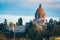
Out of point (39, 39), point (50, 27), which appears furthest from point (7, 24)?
point (39, 39)

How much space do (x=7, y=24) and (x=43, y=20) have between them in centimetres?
1311

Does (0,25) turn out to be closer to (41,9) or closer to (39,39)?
(41,9)

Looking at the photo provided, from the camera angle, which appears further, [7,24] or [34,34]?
[7,24]

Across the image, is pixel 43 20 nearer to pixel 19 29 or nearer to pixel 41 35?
pixel 19 29

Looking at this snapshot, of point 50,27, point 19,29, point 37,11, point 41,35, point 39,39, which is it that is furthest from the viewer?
point 37,11

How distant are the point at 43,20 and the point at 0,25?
1046 cm

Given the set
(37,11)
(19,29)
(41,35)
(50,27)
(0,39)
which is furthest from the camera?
(37,11)

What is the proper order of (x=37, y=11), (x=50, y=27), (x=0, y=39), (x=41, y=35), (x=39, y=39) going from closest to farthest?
(x=0, y=39) < (x=39, y=39) < (x=41, y=35) < (x=50, y=27) < (x=37, y=11)

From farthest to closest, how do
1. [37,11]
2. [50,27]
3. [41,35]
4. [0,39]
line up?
[37,11] < [50,27] < [41,35] < [0,39]

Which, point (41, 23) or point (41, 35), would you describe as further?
point (41, 23)

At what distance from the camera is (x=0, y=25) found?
103 meters

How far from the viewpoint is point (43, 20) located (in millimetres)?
106500

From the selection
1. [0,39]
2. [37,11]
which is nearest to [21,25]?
[37,11]

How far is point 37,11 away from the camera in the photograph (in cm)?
11012
